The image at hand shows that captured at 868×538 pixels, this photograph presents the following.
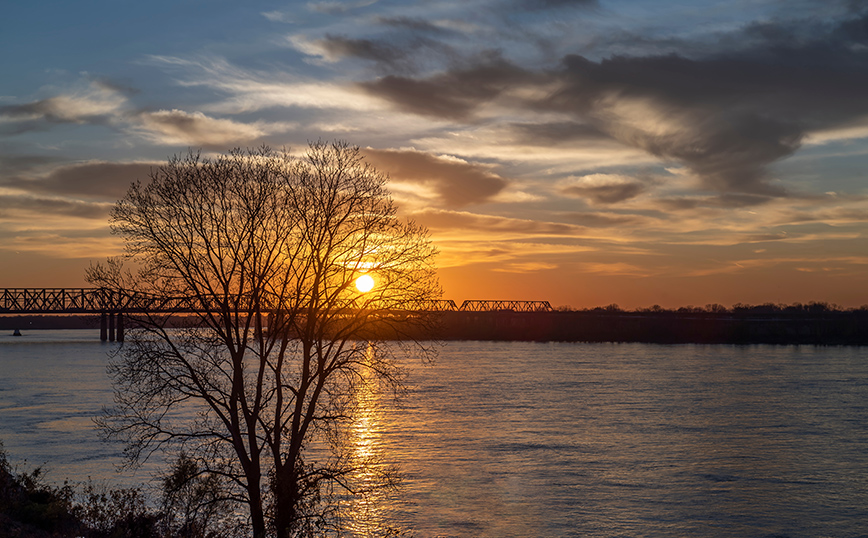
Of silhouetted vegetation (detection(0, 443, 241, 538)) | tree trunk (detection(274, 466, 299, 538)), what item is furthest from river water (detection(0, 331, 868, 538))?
silhouetted vegetation (detection(0, 443, 241, 538))

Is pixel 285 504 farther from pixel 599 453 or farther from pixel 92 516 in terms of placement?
pixel 599 453

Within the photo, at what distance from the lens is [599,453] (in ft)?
154

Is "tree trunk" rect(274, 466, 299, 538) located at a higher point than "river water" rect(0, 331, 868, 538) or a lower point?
higher

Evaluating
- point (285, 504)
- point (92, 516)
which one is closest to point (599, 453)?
point (285, 504)

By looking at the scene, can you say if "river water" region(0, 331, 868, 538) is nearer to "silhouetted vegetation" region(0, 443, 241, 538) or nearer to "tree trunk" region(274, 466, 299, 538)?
"tree trunk" region(274, 466, 299, 538)

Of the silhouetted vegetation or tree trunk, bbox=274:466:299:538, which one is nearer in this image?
the silhouetted vegetation

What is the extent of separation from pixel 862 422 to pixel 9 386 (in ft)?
301

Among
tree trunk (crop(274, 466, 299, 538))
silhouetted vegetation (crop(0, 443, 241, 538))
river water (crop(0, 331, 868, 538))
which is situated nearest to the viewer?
silhouetted vegetation (crop(0, 443, 241, 538))

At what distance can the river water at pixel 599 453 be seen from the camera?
107ft

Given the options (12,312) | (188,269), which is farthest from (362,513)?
(12,312)

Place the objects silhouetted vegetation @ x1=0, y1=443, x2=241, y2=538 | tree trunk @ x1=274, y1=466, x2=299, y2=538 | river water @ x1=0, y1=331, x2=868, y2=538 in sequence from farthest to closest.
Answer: river water @ x1=0, y1=331, x2=868, y2=538
tree trunk @ x1=274, y1=466, x2=299, y2=538
silhouetted vegetation @ x1=0, y1=443, x2=241, y2=538

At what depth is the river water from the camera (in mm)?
32531

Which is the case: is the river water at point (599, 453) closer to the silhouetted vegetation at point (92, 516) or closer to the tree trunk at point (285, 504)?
the tree trunk at point (285, 504)

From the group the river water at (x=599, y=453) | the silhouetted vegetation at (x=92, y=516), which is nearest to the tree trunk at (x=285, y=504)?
the silhouetted vegetation at (x=92, y=516)
